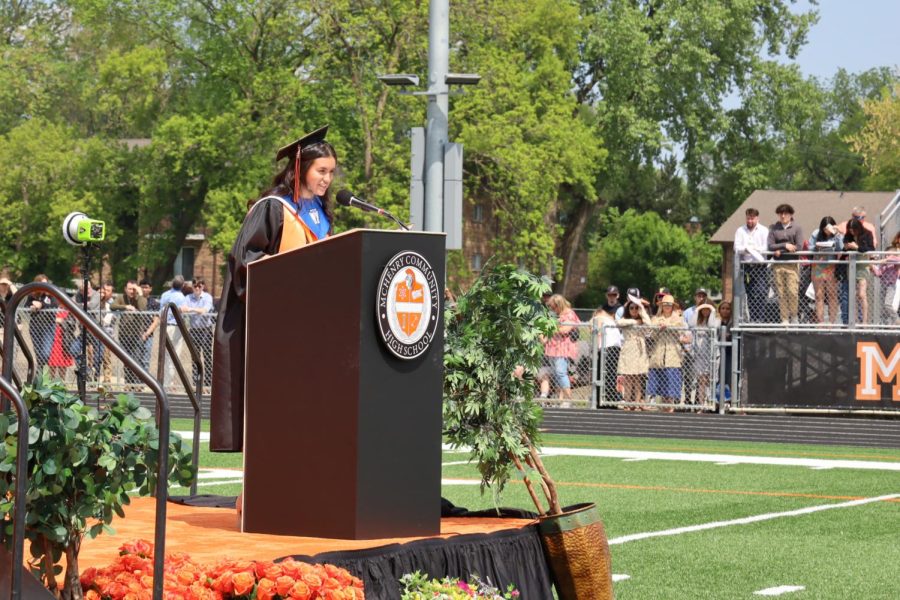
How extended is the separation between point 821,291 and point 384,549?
1654cm

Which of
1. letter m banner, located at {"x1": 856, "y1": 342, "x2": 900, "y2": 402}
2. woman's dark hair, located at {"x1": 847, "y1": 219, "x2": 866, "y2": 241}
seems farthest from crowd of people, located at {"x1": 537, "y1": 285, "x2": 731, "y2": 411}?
woman's dark hair, located at {"x1": 847, "y1": 219, "x2": 866, "y2": 241}

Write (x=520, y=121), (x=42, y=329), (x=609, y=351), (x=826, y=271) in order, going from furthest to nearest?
(x=520, y=121) < (x=42, y=329) < (x=609, y=351) < (x=826, y=271)

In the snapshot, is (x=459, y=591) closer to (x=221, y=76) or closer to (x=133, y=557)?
(x=133, y=557)

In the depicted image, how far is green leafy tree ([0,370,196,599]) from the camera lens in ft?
14.9

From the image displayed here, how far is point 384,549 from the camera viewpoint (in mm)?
6109

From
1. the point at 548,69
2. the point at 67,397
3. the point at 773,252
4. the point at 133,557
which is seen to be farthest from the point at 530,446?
the point at 548,69

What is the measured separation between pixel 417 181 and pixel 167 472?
12588 mm

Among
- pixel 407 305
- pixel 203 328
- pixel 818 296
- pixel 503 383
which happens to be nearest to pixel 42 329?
pixel 203 328

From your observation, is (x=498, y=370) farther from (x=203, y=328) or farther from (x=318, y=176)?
(x=203, y=328)

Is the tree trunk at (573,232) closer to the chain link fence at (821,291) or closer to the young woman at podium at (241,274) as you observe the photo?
the chain link fence at (821,291)

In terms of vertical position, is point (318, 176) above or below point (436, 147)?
below

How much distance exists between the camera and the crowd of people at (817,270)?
21109 mm

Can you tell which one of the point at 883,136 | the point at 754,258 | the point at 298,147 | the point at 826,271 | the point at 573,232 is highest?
the point at 883,136

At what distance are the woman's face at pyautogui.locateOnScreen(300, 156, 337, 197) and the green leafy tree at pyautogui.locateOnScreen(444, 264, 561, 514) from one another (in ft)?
2.93
